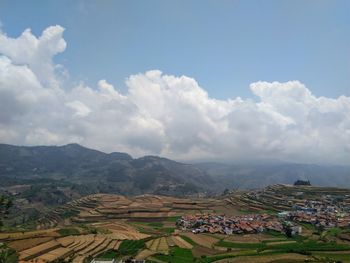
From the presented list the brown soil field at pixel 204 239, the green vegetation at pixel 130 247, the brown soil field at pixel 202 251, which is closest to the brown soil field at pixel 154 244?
the green vegetation at pixel 130 247

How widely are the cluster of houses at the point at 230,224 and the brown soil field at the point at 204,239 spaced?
16.7 ft

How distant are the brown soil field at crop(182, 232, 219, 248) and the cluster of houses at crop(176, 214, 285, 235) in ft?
16.7

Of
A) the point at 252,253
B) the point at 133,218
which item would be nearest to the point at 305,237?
the point at 252,253

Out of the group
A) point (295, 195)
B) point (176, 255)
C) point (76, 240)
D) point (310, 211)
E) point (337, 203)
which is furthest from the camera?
point (295, 195)

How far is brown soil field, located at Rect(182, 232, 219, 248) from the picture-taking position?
55.0 metres

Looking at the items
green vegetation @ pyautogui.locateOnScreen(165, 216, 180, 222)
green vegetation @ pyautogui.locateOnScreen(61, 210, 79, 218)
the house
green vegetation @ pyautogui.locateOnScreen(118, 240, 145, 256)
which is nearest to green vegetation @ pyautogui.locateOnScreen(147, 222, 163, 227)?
green vegetation @ pyautogui.locateOnScreen(165, 216, 180, 222)

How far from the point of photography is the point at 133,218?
94.6m

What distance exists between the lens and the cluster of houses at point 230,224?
6500 centimetres

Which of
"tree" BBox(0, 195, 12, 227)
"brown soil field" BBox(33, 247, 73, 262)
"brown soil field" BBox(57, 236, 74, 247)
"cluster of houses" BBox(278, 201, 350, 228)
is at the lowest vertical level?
"brown soil field" BBox(33, 247, 73, 262)

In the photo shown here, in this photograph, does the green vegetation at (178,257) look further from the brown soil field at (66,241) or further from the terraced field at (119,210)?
the terraced field at (119,210)

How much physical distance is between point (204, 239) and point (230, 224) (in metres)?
12.8

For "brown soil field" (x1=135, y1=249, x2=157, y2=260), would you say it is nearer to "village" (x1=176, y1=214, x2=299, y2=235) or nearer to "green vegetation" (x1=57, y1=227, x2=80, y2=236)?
"green vegetation" (x1=57, y1=227, x2=80, y2=236)

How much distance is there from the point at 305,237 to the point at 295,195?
47.9 meters

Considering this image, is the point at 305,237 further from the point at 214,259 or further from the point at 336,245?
the point at 214,259
